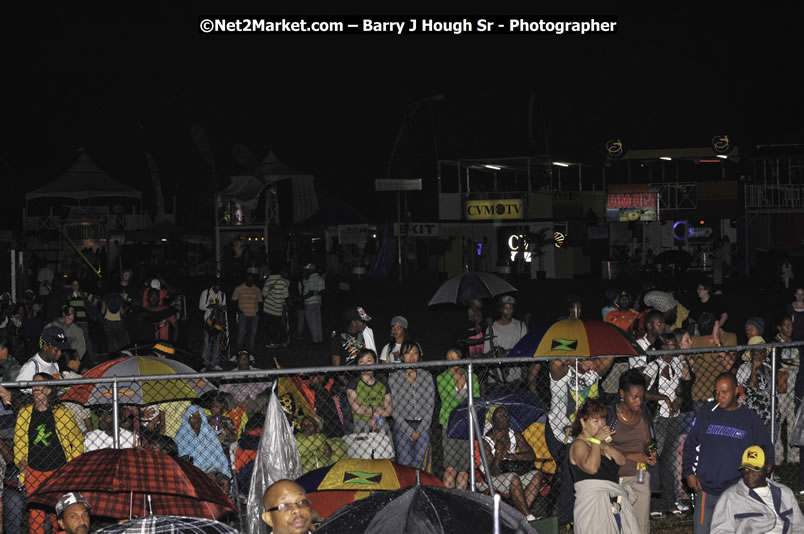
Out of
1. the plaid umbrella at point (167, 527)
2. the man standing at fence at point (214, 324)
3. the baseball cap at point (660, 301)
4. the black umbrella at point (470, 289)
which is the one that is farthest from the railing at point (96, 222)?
the plaid umbrella at point (167, 527)

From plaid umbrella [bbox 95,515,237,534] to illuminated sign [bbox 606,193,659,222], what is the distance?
39.5m

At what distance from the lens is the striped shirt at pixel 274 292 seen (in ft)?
61.1

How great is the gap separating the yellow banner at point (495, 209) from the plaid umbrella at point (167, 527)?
3521 centimetres

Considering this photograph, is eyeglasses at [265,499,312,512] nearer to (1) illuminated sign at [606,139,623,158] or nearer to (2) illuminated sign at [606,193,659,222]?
(1) illuminated sign at [606,139,623,158]

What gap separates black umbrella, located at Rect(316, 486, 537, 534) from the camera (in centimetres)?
470

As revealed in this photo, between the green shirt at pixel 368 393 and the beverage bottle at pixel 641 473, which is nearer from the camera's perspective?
the beverage bottle at pixel 641 473

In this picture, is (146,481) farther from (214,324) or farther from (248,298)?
(248,298)

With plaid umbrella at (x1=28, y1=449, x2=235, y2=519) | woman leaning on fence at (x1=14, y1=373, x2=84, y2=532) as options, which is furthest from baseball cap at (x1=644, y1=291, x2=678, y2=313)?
plaid umbrella at (x1=28, y1=449, x2=235, y2=519)

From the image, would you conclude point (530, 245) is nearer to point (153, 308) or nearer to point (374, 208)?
point (153, 308)

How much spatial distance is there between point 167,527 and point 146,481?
124 cm

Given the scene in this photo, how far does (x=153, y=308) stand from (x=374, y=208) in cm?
5362

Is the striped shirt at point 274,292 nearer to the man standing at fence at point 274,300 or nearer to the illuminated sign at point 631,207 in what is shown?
the man standing at fence at point 274,300

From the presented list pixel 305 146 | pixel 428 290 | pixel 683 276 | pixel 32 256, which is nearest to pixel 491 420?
pixel 428 290

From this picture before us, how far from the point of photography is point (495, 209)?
1575 inches
